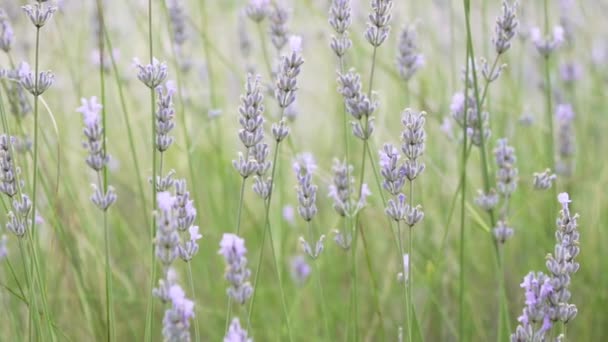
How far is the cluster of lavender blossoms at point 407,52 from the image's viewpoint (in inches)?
64.2

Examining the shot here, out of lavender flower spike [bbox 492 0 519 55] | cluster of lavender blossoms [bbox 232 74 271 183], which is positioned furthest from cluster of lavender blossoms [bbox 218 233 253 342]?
lavender flower spike [bbox 492 0 519 55]

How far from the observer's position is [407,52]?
1647 mm

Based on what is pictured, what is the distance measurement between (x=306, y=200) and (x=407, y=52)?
0.65m

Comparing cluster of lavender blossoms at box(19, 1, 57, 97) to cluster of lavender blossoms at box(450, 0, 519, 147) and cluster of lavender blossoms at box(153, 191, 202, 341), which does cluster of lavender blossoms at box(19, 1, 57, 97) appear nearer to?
cluster of lavender blossoms at box(153, 191, 202, 341)

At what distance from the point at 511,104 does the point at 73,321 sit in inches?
58.2

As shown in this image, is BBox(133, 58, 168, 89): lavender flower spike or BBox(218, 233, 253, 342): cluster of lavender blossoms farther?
BBox(133, 58, 168, 89): lavender flower spike

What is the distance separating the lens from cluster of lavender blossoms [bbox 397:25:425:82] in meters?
1.63

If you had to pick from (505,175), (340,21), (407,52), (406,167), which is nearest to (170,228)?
(406,167)

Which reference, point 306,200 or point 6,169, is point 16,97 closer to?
point 6,169

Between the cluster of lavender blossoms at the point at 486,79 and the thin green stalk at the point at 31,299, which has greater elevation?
the cluster of lavender blossoms at the point at 486,79

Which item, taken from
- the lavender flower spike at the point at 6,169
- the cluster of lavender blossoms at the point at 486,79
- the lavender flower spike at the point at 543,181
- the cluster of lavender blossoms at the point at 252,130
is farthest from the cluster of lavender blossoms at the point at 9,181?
the lavender flower spike at the point at 543,181

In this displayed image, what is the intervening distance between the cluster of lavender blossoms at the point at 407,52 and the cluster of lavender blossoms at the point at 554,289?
26.5 inches

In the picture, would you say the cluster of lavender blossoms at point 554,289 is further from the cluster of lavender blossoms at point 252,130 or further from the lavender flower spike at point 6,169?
the lavender flower spike at point 6,169

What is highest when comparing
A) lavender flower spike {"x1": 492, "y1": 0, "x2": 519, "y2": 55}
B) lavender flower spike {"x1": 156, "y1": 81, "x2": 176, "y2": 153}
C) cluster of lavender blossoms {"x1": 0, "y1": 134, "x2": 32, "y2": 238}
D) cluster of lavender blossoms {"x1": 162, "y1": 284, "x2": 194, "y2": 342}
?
lavender flower spike {"x1": 492, "y1": 0, "x2": 519, "y2": 55}
